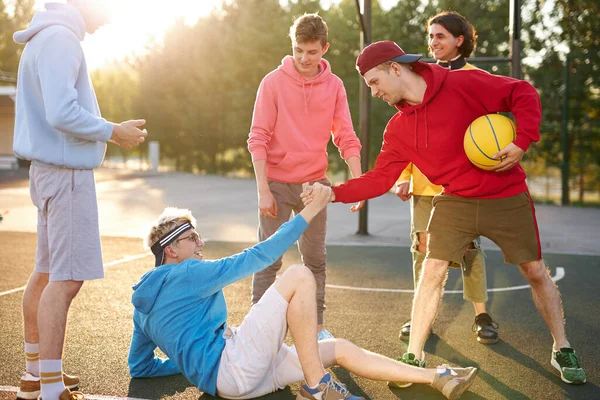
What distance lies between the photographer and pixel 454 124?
3871 mm

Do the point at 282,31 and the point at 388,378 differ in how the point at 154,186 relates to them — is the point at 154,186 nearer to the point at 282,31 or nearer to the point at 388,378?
the point at 282,31

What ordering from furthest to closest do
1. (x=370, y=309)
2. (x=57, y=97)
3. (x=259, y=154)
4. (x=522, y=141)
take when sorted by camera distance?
(x=370, y=309)
(x=259, y=154)
(x=522, y=141)
(x=57, y=97)

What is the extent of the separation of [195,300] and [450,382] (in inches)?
52.2

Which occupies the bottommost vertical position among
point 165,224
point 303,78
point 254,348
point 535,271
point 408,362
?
point 408,362

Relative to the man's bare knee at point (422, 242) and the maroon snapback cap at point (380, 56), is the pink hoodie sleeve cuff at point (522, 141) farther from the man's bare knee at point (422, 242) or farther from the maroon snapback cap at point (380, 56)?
the man's bare knee at point (422, 242)

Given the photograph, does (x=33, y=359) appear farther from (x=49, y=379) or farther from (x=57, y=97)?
(x=57, y=97)

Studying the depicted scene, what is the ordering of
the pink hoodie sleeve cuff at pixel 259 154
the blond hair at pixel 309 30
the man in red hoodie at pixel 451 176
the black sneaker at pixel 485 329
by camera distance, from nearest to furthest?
the man in red hoodie at pixel 451 176
the blond hair at pixel 309 30
the pink hoodie sleeve cuff at pixel 259 154
the black sneaker at pixel 485 329

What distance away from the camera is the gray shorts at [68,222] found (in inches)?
135

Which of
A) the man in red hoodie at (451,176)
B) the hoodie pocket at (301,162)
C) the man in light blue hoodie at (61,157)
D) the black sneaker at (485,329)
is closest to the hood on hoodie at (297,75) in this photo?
the hoodie pocket at (301,162)

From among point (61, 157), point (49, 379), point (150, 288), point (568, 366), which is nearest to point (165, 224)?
point (150, 288)

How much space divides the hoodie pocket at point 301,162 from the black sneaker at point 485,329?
1556mm

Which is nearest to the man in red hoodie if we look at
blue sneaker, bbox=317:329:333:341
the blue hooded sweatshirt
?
the blue hooded sweatshirt

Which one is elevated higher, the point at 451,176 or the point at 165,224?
the point at 451,176

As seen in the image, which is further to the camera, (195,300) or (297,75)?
(297,75)
